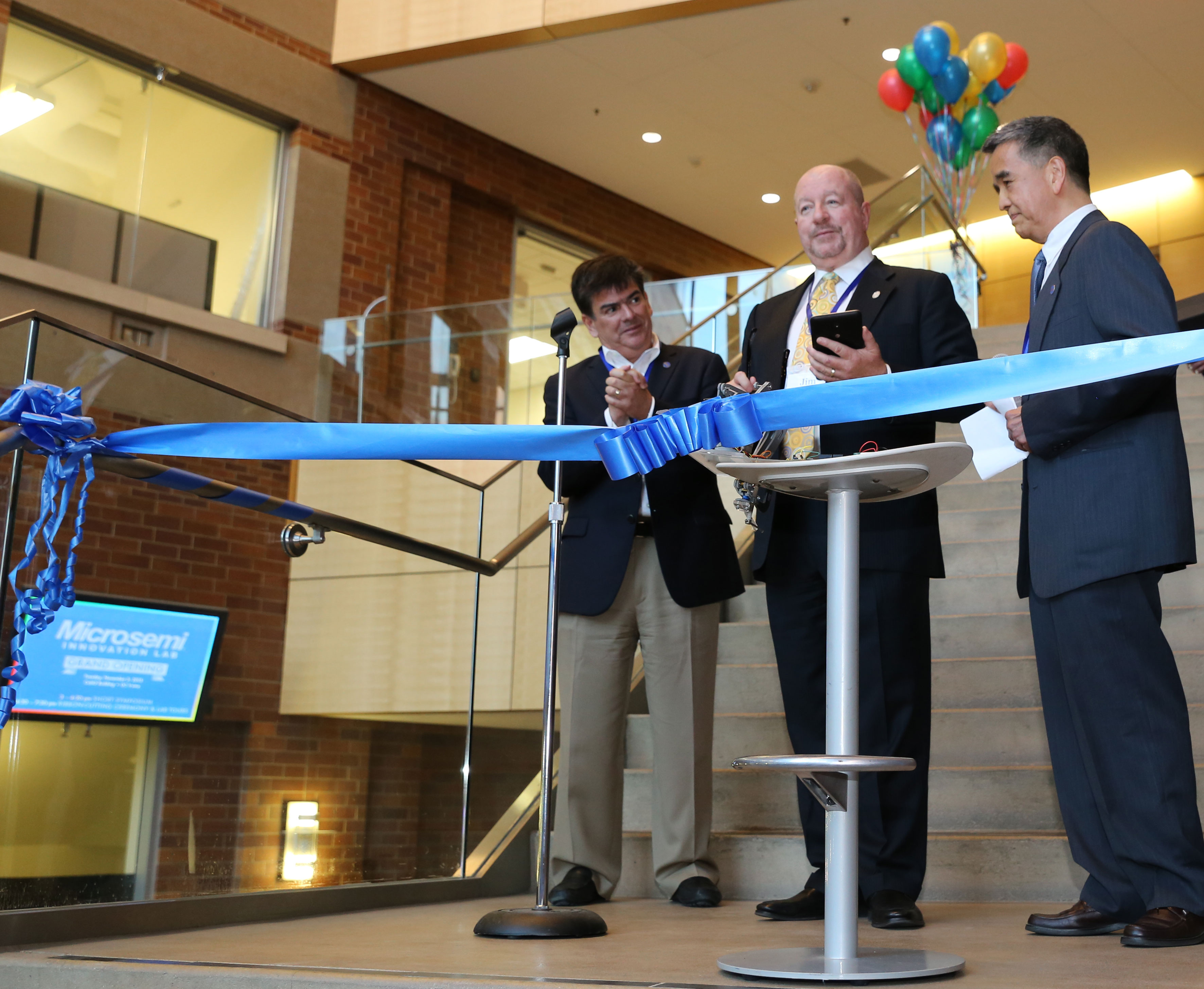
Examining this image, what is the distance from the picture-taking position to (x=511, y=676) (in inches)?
156

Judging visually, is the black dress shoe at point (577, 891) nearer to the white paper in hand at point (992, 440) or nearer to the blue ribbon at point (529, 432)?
the blue ribbon at point (529, 432)

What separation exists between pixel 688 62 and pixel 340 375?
317 centimetres

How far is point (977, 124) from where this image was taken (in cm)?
721

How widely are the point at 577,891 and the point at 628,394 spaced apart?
3.90 ft

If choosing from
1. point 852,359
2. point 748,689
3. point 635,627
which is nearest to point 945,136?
point 748,689

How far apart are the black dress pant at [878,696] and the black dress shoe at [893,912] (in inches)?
0.9

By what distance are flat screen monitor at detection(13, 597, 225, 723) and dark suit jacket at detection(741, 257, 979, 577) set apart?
1.21m

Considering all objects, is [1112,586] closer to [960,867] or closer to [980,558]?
[960,867]

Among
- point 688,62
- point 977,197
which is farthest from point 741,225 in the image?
point 688,62

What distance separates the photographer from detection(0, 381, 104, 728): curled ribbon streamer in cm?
207

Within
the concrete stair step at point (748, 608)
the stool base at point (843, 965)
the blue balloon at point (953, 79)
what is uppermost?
the blue balloon at point (953, 79)

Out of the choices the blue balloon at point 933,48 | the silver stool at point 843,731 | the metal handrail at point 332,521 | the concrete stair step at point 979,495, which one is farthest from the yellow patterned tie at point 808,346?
the blue balloon at point 933,48

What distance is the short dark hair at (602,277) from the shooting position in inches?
119

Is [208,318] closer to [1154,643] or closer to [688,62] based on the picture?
[688,62]
